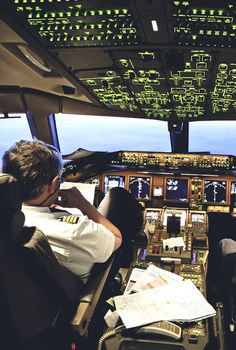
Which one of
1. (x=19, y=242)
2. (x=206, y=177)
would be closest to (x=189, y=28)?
(x=19, y=242)

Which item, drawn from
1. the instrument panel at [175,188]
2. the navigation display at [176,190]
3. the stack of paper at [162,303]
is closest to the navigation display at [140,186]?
the instrument panel at [175,188]

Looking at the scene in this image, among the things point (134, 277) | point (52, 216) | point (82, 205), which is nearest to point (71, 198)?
point (82, 205)

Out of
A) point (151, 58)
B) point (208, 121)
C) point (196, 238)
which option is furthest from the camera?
point (208, 121)

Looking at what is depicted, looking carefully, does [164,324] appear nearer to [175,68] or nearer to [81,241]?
[81,241]

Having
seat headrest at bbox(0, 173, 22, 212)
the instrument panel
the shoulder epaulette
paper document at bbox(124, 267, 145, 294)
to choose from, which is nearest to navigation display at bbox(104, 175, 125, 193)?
the instrument panel

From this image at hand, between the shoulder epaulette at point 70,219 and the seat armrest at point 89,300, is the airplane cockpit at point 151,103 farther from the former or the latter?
the shoulder epaulette at point 70,219

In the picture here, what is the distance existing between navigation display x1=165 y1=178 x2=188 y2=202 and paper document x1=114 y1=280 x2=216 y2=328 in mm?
1989

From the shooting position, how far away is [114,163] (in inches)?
152

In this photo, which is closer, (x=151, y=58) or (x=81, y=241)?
(x=81, y=241)

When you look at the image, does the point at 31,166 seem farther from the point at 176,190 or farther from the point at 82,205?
the point at 176,190

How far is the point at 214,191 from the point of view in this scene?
3.72 m

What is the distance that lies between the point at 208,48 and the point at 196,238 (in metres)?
1.26

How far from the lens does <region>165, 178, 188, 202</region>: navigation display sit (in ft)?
12.3

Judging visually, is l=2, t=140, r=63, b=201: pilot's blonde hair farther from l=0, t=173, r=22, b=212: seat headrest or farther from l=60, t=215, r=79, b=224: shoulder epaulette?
l=0, t=173, r=22, b=212: seat headrest
